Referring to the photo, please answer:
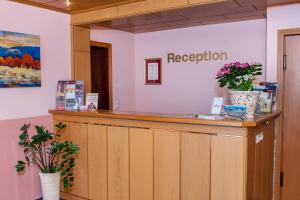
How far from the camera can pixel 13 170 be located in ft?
11.4

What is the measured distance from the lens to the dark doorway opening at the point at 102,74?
4965mm

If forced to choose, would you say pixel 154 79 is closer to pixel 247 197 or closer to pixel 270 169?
pixel 270 169

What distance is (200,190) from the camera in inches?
106

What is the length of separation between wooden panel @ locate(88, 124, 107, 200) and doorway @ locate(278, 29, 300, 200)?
2103 millimetres

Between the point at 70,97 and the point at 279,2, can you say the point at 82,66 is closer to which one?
the point at 70,97

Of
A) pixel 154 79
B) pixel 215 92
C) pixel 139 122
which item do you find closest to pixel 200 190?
pixel 139 122

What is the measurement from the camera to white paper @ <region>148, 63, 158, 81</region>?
5289 mm

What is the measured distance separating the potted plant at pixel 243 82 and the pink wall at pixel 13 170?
2.43 meters

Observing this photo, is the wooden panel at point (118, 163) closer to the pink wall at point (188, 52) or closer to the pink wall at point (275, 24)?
the pink wall at point (275, 24)

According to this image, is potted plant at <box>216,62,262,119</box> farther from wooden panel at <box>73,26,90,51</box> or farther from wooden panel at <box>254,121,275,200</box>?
wooden panel at <box>73,26,90,51</box>

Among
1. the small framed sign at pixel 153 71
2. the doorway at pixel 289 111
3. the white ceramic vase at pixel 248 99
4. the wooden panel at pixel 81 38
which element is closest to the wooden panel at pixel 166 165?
the white ceramic vase at pixel 248 99

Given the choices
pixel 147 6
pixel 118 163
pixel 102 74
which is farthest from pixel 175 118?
pixel 102 74

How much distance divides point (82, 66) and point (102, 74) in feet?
2.51

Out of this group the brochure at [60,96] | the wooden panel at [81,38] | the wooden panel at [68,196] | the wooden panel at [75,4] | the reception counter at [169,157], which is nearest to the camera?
the reception counter at [169,157]
